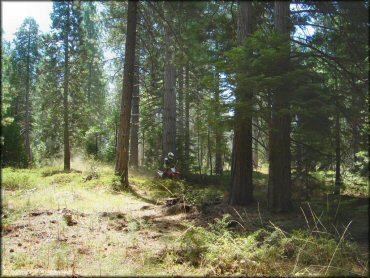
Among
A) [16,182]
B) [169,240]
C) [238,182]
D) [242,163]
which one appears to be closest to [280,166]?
[242,163]

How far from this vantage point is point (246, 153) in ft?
31.1

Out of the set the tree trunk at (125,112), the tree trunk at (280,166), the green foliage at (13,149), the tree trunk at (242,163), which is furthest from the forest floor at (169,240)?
the green foliage at (13,149)

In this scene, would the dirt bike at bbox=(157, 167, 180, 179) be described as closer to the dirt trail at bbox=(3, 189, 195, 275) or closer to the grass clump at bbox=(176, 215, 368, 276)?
the dirt trail at bbox=(3, 189, 195, 275)

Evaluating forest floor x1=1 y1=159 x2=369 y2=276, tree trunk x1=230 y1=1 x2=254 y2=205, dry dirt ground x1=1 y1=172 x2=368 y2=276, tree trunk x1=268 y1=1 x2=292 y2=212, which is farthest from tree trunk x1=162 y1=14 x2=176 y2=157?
tree trunk x1=268 y1=1 x2=292 y2=212

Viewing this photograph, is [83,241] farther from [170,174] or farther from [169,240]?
[170,174]

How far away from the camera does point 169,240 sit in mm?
5730

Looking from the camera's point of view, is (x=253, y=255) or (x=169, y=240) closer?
(x=253, y=255)

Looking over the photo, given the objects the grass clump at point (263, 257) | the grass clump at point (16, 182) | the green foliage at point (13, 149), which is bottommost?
the grass clump at point (263, 257)

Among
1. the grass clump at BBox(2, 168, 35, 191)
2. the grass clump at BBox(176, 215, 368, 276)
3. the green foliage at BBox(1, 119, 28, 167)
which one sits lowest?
the grass clump at BBox(176, 215, 368, 276)

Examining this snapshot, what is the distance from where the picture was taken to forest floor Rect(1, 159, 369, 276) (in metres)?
4.17

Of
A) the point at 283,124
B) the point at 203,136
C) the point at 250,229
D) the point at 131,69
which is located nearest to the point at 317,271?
the point at 250,229

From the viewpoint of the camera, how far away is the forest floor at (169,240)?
164 inches

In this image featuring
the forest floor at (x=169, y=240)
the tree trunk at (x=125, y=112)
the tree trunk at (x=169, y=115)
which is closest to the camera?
the forest floor at (x=169, y=240)

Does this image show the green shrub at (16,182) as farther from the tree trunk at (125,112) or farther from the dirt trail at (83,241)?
the dirt trail at (83,241)
